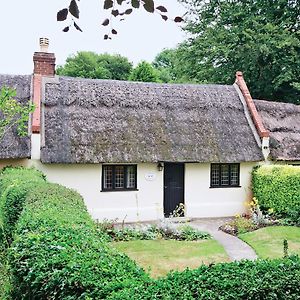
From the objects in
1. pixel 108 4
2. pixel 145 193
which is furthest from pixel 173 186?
pixel 108 4

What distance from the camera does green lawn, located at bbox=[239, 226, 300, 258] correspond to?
39.3ft

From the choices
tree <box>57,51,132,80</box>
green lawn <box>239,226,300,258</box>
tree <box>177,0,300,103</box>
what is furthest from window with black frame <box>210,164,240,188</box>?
tree <box>57,51,132,80</box>

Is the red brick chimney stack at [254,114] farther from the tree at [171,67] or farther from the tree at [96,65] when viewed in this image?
the tree at [96,65]

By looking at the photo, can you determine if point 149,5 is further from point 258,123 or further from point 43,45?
point 43,45

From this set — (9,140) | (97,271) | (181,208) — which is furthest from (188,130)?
(97,271)

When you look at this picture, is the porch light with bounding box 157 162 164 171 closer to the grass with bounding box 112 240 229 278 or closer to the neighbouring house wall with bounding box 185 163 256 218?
the neighbouring house wall with bounding box 185 163 256 218

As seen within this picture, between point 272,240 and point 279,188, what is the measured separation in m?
3.75

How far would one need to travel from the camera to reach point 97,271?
466 centimetres

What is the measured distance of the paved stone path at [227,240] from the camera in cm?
1182

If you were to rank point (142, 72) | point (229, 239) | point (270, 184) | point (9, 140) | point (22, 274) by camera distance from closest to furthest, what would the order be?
1. point (22, 274)
2. point (229, 239)
3. point (9, 140)
4. point (270, 184)
5. point (142, 72)

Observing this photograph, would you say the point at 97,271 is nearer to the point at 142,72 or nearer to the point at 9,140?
the point at 9,140

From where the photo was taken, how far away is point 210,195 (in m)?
17.8

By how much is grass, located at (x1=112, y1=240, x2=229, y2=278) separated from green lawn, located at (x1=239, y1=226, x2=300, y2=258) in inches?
43.5

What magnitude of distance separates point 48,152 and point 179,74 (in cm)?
1869
